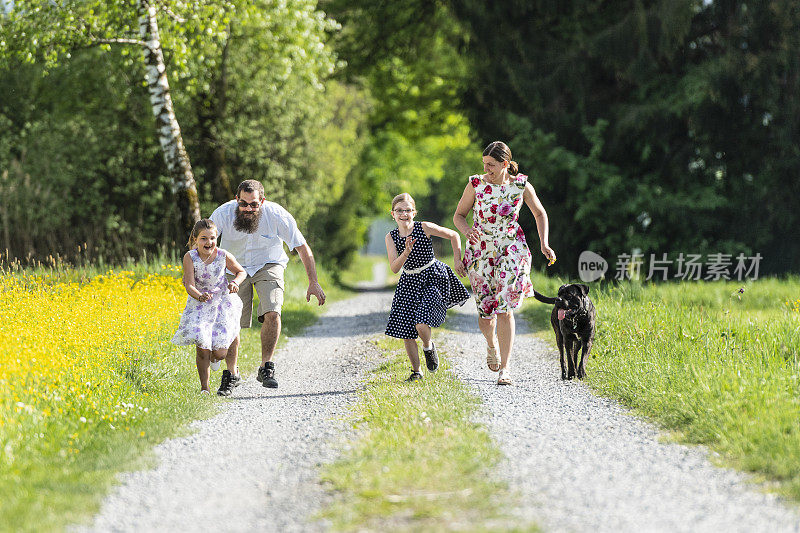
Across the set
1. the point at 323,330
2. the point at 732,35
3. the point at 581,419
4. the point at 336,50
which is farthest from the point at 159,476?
the point at 336,50

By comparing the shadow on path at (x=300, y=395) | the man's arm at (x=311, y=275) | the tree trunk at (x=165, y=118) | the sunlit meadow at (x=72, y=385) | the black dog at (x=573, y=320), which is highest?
the tree trunk at (x=165, y=118)

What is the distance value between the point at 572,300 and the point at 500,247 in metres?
0.85

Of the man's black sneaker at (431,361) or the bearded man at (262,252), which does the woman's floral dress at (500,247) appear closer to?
the man's black sneaker at (431,361)

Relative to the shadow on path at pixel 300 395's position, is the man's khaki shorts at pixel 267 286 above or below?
above

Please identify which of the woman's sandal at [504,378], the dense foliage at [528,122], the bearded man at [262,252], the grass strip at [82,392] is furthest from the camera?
the dense foliage at [528,122]

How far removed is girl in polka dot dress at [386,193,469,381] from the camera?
748cm

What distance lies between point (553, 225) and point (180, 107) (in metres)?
9.11

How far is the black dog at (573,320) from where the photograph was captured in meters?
7.52

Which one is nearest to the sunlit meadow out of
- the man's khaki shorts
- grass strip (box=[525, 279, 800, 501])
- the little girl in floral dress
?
the little girl in floral dress

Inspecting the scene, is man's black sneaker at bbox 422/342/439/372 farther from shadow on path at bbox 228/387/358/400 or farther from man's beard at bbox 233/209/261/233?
man's beard at bbox 233/209/261/233

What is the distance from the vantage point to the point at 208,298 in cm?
706

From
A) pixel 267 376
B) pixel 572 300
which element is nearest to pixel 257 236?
pixel 267 376

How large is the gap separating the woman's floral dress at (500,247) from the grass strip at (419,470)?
1.08 m

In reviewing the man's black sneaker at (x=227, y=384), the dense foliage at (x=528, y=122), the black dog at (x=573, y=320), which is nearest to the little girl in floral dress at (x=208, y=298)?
the man's black sneaker at (x=227, y=384)
